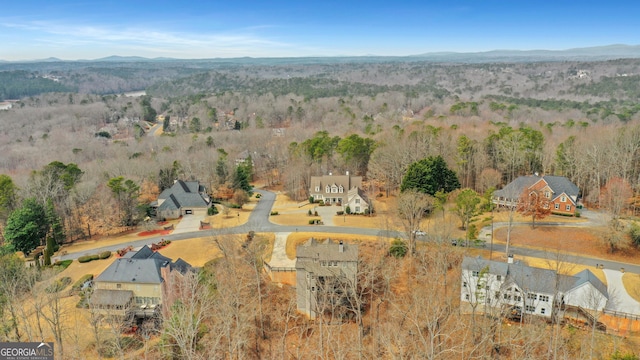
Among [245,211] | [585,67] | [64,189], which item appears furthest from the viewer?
[585,67]

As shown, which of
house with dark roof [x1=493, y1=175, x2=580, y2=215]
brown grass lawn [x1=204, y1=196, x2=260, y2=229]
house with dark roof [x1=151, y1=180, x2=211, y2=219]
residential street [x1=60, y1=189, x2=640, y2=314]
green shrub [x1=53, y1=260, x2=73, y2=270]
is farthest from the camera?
house with dark roof [x1=151, y1=180, x2=211, y2=219]

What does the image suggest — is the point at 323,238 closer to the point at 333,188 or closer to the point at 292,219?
the point at 292,219

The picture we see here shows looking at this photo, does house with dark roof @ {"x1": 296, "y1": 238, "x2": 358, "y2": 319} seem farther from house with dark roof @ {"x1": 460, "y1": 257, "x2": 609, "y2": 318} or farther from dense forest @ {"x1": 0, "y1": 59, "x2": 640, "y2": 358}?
house with dark roof @ {"x1": 460, "y1": 257, "x2": 609, "y2": 318}

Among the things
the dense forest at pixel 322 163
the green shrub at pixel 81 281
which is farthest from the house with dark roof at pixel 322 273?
the green shrub at pixel 81 281

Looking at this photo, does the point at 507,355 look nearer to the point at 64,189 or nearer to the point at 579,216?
the point at 579,216

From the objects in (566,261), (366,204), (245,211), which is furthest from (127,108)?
(566,261)

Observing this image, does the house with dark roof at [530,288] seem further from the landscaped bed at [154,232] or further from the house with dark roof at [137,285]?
the landscaped bed at [154,232]

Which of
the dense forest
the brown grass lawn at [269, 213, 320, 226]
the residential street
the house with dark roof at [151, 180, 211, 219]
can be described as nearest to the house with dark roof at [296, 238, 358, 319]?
the dense forest
